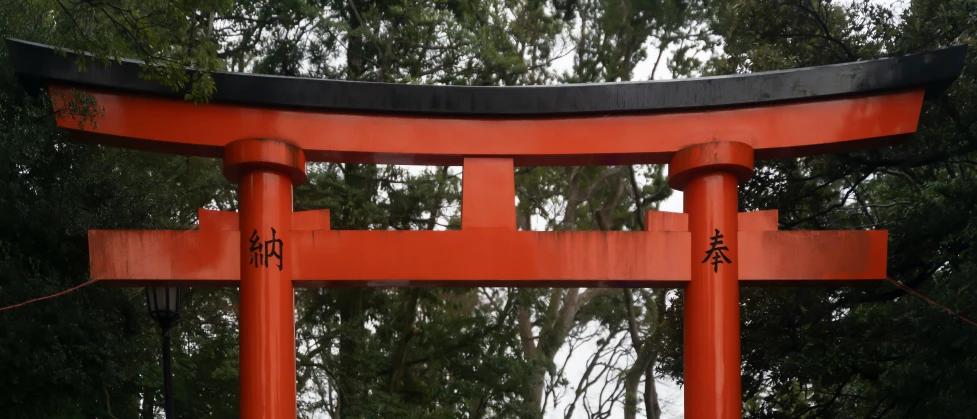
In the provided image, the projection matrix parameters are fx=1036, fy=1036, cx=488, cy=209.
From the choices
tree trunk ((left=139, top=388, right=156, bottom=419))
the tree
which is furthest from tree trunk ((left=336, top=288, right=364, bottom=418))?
the tree

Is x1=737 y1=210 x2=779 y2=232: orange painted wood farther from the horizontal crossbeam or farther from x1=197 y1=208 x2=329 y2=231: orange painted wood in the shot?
x1=197 y1=208 x2=329 y2=231: orange painted wood

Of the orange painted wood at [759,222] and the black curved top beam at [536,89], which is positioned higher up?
the black curved top beam at [536,89]

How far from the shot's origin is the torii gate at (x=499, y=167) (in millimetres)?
6789

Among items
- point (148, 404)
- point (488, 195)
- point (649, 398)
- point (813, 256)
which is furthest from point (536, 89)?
point (649, 398)

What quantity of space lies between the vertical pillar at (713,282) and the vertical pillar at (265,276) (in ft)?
8.69

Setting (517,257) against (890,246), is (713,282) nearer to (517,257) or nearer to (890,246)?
(517,257)

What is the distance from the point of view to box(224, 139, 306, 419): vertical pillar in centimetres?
669

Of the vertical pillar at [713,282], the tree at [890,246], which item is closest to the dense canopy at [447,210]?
the tree at [890,246]

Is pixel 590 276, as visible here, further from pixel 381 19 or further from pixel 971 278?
pixel 381 19

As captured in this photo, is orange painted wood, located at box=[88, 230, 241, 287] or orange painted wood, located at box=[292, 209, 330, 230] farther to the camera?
orange painted wood, located at box=[292, 209, 330, 230]

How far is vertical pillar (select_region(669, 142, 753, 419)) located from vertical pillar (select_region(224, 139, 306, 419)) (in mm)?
2647

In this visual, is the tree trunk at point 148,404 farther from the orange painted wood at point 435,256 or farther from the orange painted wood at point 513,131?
the orange painted wood at point 513,131

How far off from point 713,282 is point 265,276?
2.94 m

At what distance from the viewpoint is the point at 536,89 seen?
7211 mm
